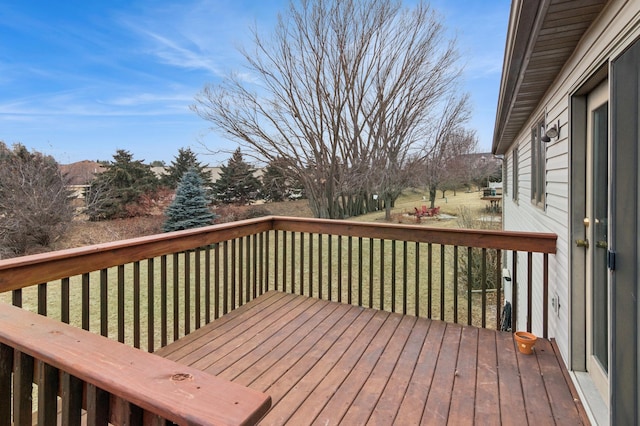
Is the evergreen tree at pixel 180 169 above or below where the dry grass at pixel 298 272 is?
above

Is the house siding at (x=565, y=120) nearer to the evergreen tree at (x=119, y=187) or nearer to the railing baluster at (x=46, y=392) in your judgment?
the railing baluster at (x=46, y=392)

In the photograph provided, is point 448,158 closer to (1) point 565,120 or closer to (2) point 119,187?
(1) point 565,120

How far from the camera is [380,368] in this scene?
2346 millimetres

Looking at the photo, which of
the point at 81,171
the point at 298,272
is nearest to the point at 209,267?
the point at 298,272

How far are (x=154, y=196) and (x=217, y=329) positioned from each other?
13.0 m

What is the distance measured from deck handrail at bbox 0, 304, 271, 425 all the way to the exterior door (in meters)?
2.15

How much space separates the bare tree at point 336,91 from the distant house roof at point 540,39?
802 centimetres

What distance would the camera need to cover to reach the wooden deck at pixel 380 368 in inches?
73.6

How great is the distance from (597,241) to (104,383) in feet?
8.13

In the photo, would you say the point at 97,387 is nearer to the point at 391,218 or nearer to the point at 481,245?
the point at 481,245

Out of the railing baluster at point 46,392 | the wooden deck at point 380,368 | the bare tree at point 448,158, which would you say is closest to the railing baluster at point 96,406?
the railing baluster at point 46,392

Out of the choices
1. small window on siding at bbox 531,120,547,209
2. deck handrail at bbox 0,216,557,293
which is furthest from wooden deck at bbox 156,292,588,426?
small window on siding at bbox 531,120,547,209

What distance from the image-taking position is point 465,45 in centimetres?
1084

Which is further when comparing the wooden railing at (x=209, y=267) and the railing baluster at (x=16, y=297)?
the wooden railing at (x=209, y=267)
